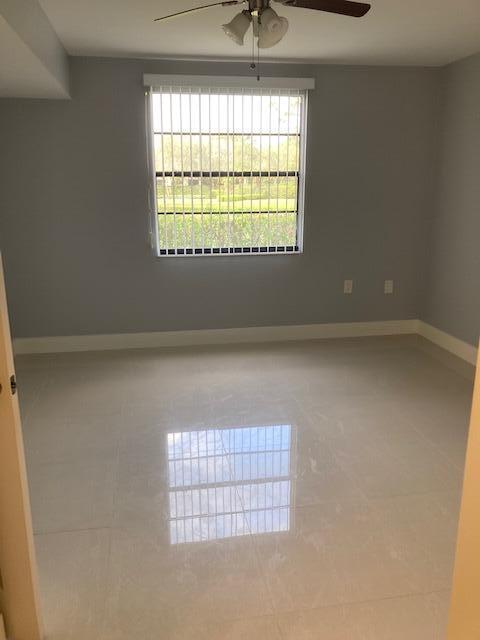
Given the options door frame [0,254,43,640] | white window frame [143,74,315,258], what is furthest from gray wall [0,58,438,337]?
door frame [0,254,43,640]

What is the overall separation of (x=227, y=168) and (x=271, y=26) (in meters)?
1.89

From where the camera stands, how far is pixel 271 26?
236 cm

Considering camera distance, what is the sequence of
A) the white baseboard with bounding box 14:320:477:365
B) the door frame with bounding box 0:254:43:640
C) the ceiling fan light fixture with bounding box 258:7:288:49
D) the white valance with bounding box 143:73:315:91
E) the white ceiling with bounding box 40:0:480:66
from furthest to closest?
the white baseboard with bounding box 14:320:477:365 < the white valance with bounding box 143:73:315:91 < the white ceiling with bounding box 40:0:480:66 < the ceiling fan light fixture with bounding box 258:7:288:49 < the door frame with bounding box 0:254:43:640

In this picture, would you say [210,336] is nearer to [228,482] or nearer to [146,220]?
[146,220]

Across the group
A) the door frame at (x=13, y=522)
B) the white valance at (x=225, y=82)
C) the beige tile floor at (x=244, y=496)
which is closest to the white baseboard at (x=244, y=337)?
the beige tile floor at (x=244, y=496)

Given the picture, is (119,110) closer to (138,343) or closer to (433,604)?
(138,343)

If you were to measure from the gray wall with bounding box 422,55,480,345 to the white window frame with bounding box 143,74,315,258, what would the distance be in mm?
1175

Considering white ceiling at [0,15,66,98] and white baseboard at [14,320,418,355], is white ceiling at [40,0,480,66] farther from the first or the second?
A: white baseboard at [14,320,418,355]

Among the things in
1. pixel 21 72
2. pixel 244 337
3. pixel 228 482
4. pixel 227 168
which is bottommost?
pixel 228 482

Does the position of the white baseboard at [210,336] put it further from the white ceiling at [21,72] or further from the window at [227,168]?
the white ceiling at [21,72]

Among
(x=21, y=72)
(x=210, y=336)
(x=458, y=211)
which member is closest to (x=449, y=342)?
(x=458, y=211)

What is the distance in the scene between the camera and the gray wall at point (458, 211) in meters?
4.02

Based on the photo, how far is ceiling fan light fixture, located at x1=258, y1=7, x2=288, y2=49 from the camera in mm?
2309

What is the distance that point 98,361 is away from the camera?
163 inches
